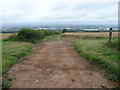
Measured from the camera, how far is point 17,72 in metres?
4.71

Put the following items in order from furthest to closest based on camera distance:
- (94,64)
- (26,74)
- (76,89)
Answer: (94,64)
(26,74)
(76,89)

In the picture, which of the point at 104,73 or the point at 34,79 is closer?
the point at 34,79

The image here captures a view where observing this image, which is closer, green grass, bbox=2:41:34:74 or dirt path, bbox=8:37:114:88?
dirt path, bbox=8:37:114:88

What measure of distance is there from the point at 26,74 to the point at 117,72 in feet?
9.03

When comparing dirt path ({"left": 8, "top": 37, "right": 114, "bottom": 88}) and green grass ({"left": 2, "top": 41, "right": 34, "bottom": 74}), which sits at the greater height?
green grass ({"left": 2, "top": 41, "right": 34, "bottom": 74})

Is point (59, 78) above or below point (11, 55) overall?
below

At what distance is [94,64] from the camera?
18.7 ft

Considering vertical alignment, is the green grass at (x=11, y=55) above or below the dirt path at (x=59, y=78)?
above

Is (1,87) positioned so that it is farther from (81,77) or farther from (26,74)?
(81,77)

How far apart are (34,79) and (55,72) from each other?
33.6 inches

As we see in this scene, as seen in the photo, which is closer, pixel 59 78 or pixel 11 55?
pixel 59 78

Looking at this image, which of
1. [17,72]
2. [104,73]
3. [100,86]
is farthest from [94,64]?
[17,72]

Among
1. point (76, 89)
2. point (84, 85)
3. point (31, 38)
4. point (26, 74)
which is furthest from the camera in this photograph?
point (31, 38)

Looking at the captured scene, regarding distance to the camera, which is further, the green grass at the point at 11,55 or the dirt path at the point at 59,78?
the green grass at the point at 11,55
